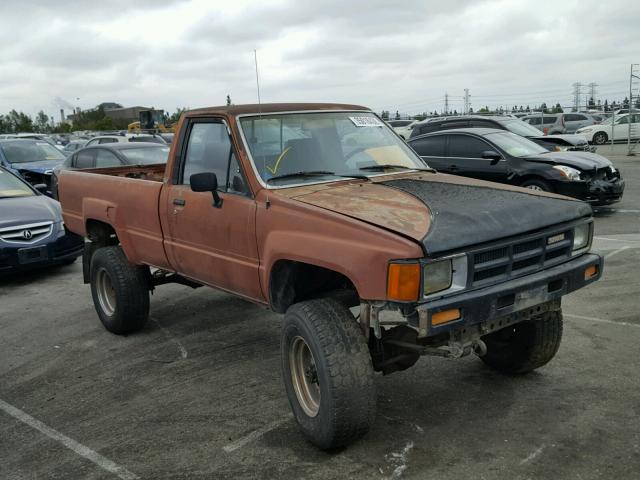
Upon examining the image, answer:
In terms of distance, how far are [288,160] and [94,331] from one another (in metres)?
3.04

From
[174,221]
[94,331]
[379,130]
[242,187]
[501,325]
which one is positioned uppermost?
[379,130]

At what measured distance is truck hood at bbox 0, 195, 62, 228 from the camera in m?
8.52

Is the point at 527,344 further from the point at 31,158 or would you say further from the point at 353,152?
the point at 31,158

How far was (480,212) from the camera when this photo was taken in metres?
3.62

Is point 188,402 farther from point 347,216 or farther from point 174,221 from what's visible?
point 347,216

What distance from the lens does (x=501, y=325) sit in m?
3.71

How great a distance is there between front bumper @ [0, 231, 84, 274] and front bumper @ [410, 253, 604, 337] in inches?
232

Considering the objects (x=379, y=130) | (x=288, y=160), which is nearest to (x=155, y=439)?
(x=288, y=160)

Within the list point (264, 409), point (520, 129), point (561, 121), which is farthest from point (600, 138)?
point (264, 409)

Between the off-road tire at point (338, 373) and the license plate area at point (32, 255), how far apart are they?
5857 mm

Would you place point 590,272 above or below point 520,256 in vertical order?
below

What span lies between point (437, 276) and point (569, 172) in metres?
8.48

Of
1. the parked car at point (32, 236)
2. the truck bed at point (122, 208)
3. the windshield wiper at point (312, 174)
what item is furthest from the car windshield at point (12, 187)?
the windshield wiper at point (312, 174)

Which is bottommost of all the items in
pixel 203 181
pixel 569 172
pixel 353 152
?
pixel 569 172
